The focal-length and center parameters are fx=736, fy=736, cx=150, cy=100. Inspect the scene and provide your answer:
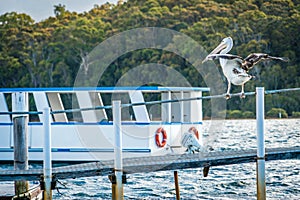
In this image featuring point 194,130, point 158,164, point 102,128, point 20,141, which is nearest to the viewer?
point 158,164

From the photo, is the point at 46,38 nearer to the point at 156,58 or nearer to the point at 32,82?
the point at 32,82

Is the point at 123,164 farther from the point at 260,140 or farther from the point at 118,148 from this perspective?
the point at 260,140

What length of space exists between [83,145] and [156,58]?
145 ft

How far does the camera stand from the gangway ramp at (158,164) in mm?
11031

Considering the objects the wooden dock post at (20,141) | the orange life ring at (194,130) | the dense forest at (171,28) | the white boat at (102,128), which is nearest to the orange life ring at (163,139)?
the white boat at (102,128)

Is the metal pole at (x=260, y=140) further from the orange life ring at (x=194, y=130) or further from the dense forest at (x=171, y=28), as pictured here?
the dense forest at (x=171, y=28)

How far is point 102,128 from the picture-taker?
21.4 m

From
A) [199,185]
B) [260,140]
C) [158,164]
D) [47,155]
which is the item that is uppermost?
[260,140]

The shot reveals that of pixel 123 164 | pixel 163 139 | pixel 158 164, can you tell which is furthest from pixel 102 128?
pixel 158 164

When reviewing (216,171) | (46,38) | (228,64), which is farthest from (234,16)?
(228,64)

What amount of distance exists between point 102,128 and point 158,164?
1020 cm

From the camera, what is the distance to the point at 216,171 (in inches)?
930

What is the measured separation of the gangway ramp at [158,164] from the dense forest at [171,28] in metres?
47.3

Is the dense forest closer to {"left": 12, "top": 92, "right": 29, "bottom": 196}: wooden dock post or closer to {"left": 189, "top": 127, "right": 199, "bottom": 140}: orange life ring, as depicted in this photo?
{"left": 189, "top": 127, "right": 199, "bottom": 140}: orange life ring
